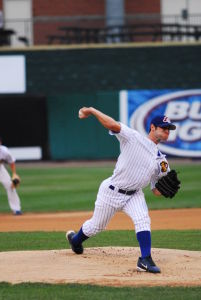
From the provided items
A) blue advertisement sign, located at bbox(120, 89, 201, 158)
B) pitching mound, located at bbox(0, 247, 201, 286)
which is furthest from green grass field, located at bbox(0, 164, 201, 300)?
blue advertisement sign, located at bbox(120, 89, 201, 158)

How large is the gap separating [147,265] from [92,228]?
104 cm

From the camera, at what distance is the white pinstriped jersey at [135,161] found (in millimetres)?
8945

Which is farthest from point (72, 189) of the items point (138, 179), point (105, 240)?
point (138, 179)

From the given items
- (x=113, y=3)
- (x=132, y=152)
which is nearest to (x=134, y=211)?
(x=132, y=152)

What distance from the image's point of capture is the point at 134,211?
906 cm

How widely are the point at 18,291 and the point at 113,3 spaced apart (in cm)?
2466

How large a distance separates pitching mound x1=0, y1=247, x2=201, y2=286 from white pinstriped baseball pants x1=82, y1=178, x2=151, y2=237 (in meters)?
0.46

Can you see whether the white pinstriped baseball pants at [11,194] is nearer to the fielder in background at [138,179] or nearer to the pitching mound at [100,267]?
the pitching mound at [100,267]

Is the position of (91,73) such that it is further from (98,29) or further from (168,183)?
(168,183)

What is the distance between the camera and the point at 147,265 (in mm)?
8750

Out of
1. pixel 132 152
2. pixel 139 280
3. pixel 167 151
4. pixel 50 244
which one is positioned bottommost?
pixel 167 151

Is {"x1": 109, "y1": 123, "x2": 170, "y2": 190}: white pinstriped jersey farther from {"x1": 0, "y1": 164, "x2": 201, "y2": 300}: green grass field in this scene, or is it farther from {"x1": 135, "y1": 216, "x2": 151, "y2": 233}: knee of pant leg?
{"x1": 0, "y1": 164, "x2": 201, "y2": 300}: green grass field

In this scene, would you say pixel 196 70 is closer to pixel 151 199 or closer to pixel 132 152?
pixel 151 199

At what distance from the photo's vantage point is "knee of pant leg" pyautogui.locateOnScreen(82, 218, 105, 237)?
9484 mm
